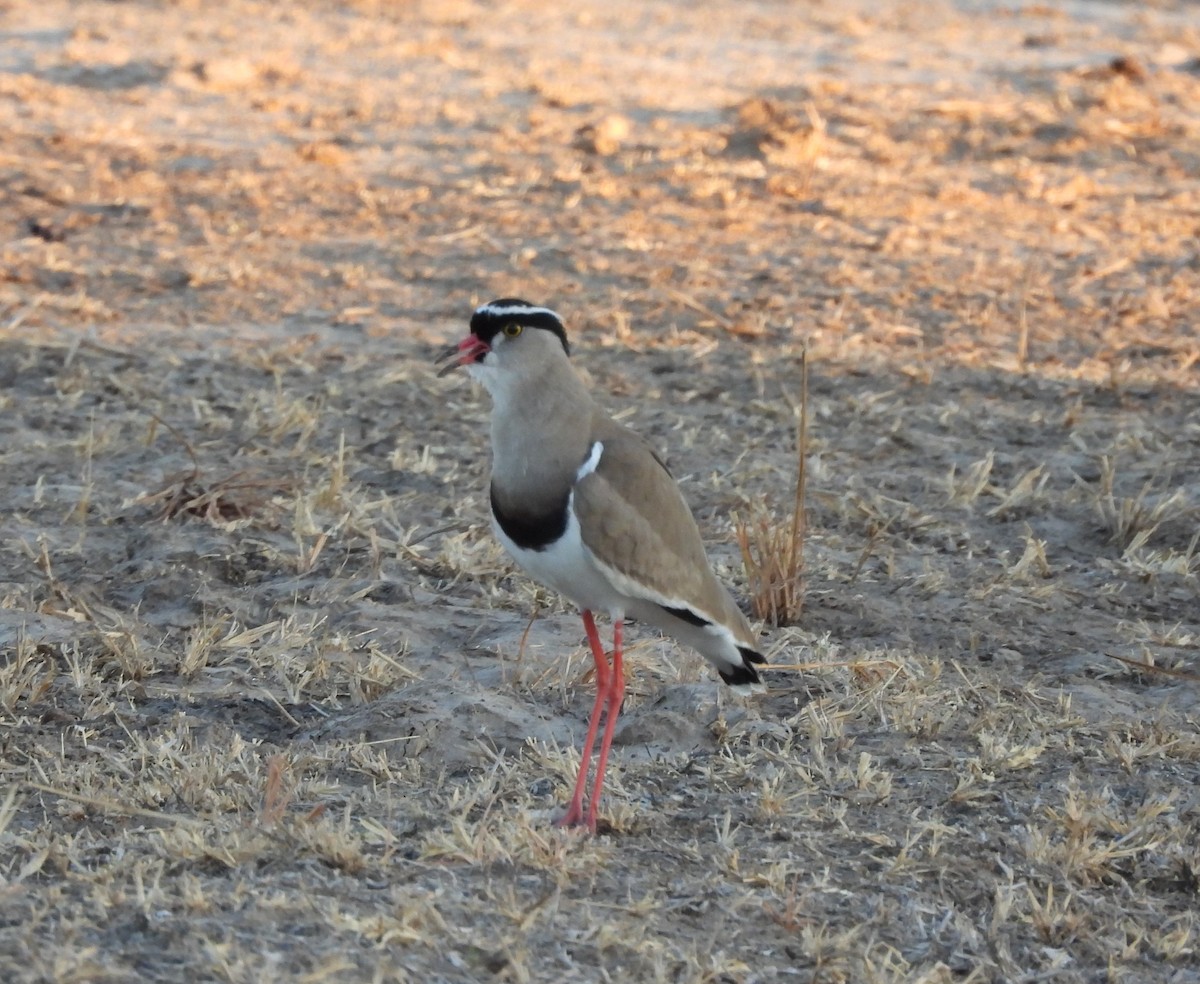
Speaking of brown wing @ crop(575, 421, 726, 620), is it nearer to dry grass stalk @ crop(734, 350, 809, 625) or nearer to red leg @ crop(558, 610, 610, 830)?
red leg @ crop(558, 610, 610, 830)

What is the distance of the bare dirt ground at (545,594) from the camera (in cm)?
347

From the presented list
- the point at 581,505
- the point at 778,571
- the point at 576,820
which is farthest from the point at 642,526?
the point at 778,571

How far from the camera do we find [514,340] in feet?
12.8

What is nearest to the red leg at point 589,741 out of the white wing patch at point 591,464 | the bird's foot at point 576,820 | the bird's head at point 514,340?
the bird's foot at point 576,820

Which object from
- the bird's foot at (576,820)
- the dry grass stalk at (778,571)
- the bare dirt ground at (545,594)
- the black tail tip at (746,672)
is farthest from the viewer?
the dry grass stalk at (778,571)

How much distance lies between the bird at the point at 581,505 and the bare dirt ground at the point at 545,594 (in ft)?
1.14

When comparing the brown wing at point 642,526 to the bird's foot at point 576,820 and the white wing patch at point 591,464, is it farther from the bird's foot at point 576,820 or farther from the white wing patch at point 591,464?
the bird's foot at point 576,820

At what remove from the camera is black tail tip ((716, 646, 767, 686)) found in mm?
4086

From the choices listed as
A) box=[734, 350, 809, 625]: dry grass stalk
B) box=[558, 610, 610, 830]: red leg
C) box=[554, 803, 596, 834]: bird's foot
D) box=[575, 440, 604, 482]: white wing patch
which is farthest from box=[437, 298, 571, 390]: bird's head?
box=[734, 350, 809, 625]: dry grass stalk

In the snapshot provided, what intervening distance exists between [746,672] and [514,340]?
918mm

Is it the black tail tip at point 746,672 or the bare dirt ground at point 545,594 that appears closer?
the bare dirt ground at point 545,594

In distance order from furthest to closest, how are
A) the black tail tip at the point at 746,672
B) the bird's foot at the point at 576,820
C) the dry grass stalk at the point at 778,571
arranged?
1. the dry grass stalk at the point at 778,571
2. the black tail tip at the point at 746,672
3. the bird's foot at the point at 576,820

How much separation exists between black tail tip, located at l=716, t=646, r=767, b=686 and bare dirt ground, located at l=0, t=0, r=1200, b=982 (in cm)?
17

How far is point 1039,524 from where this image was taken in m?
5.80
